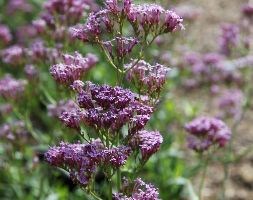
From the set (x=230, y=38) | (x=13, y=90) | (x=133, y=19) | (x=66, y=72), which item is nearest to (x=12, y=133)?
(x=13, y=90)

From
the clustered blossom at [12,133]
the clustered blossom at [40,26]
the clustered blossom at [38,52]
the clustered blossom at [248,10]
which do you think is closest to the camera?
the clustered blossom at [38,52]

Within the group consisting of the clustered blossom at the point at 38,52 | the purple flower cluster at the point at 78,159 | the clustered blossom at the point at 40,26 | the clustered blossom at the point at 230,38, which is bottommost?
the purple flower cluster at the point at 78,159

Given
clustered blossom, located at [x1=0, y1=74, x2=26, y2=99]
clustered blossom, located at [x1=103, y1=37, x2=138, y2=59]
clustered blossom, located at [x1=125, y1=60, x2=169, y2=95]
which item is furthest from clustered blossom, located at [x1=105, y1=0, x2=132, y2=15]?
clustered blossom, located at [x1=0, y1=74, x2=26, y2=99]

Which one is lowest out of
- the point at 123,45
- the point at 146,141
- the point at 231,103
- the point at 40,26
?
the point at 146,141

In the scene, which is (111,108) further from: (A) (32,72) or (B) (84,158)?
(A) (32,72)

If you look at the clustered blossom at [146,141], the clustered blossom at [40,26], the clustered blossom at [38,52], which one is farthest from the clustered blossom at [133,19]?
the clustered blossom at [40,26]

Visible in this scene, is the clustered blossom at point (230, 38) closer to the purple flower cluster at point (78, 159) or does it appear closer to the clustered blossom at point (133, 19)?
the clustered blossom at point (133, 19)

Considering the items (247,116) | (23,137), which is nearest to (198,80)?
(247,116)

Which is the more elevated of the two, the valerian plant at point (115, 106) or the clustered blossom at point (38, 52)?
the clustered blossom at point (38, 52)
